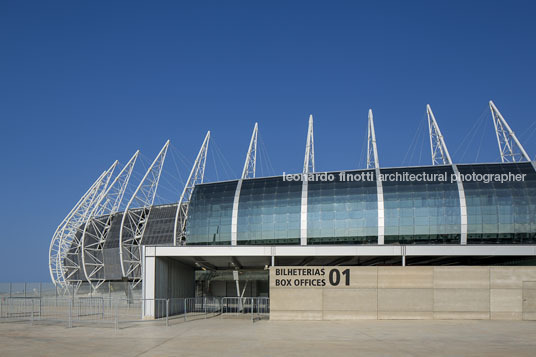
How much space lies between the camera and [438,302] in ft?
126

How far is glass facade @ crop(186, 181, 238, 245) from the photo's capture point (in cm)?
5353

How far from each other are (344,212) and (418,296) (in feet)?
43.3

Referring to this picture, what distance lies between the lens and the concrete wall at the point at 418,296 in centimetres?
3831

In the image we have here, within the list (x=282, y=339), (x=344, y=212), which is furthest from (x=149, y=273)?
(x=282, y=339)

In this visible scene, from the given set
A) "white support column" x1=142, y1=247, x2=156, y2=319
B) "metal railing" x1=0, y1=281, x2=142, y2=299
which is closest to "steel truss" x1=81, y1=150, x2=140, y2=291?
"metal railing" x1=0, y1=281, x2=142, y2=299

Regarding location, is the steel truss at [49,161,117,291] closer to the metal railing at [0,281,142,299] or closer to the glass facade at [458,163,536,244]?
the metal railing at [0,281,142,299]

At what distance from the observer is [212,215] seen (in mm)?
54344

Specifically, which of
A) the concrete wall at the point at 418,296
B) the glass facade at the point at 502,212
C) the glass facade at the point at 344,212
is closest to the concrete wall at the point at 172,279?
the concrete wall at the point at 418,296

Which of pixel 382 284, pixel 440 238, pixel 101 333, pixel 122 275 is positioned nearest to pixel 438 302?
pixel 382 284

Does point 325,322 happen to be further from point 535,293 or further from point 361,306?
point 535,293

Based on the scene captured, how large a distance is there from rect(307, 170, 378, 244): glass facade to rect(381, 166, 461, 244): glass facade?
148cm

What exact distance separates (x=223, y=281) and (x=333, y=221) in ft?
100

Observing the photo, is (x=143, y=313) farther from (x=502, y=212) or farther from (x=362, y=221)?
(x=502, y=212)

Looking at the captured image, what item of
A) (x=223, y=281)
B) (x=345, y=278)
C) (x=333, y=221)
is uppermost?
(x=333, y=221)
